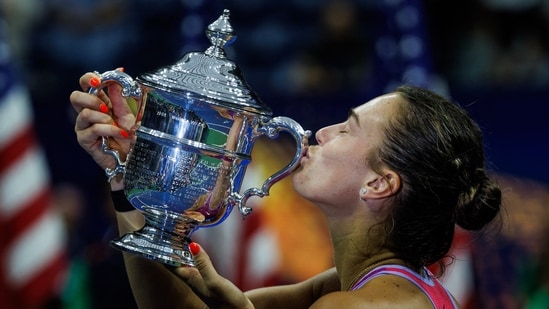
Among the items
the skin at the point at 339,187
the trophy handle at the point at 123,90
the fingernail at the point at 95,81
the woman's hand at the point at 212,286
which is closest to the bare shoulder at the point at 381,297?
the skin at the point at 339,187

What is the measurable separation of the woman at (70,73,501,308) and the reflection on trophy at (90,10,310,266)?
0.09 m

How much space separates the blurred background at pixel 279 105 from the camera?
3799mm

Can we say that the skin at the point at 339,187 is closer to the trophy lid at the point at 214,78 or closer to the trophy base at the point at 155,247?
the trophy base at the point at 155,247

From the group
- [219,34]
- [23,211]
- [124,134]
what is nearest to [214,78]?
[219,34]

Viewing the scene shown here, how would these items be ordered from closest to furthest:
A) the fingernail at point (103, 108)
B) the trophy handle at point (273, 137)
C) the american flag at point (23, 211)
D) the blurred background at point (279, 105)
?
1. the trophy handle at point (273, 137)
2. the fingernail at point (103, 108)
3. the blurred background at point (279, 105)
4. the american flag at point (23, 211)

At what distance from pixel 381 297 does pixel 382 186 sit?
9.7 inches

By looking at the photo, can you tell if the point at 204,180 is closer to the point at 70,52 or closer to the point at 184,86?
the point at 184,86

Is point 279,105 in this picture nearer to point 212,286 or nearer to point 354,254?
point 354,254

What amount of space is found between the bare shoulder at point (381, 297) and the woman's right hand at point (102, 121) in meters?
0.54

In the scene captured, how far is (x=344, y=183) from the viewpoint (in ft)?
7.00

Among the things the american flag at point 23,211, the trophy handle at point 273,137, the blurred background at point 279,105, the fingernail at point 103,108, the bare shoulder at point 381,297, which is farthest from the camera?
the american flag at point 23,211

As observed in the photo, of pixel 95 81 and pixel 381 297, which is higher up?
pixel 95 81

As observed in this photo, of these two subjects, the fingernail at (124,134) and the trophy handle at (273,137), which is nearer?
the trophy handle at (273,137)

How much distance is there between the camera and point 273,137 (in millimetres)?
2090
